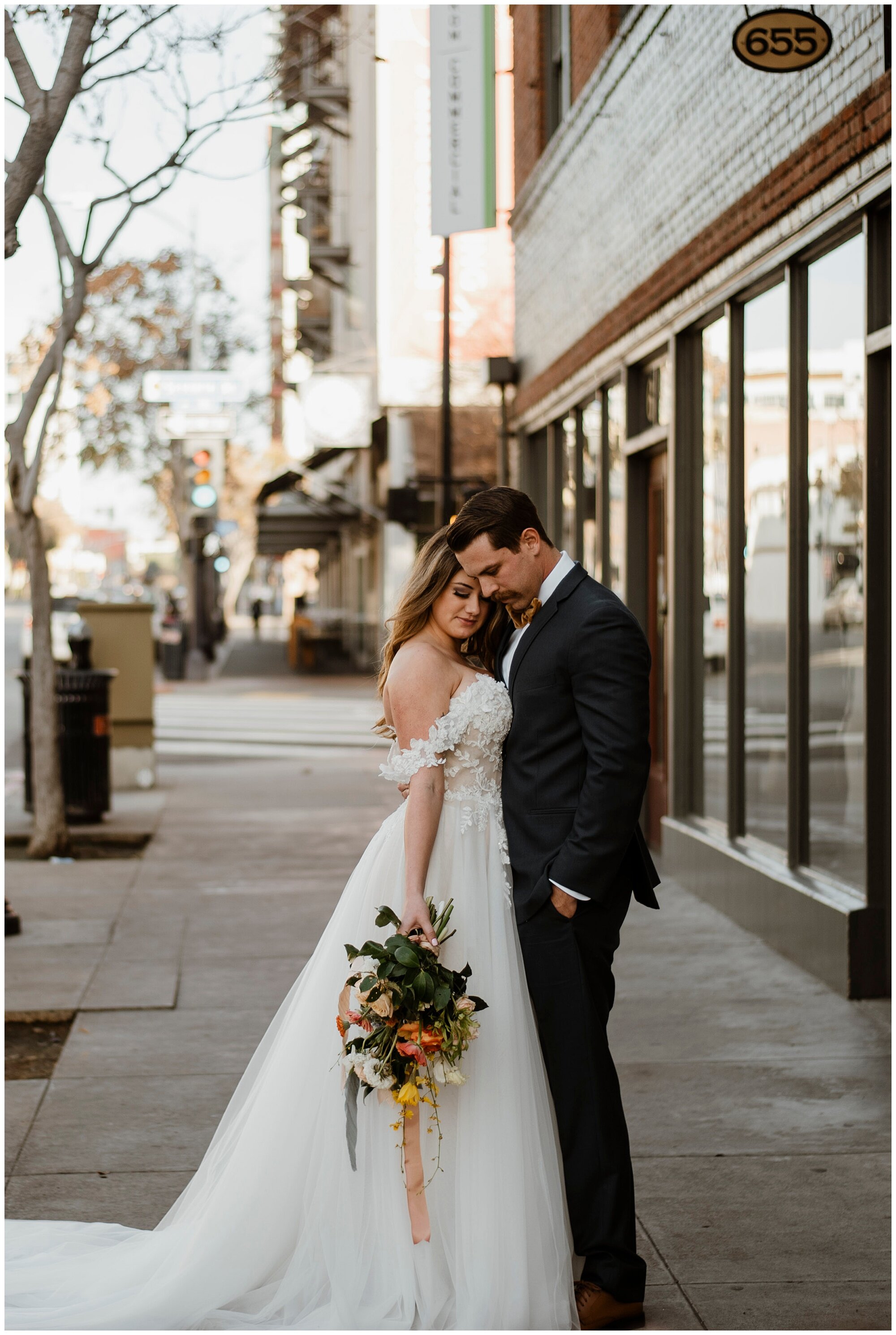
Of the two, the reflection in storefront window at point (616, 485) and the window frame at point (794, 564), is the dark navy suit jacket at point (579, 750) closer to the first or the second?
the window frame at point (794, 564)

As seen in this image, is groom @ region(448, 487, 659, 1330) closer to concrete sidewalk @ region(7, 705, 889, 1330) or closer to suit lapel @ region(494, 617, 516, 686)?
suit lapel @ region(494, 617, 516, 686)

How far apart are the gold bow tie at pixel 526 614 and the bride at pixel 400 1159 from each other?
10 centimetres

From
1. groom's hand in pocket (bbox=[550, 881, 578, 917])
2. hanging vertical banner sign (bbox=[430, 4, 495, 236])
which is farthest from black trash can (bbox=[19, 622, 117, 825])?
groom's hand in pocket (bbox=[550, 881, 578, 917])

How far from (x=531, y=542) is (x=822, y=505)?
392 cm

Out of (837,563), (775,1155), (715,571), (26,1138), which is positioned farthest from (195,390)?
(775,1155)

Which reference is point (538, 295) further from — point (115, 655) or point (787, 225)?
point (787, 225)

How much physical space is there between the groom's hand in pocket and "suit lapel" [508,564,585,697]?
0.51 meters

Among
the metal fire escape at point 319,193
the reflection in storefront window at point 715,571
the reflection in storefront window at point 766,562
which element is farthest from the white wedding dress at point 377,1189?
the metal fire escape at point 319,193

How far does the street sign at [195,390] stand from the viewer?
23016 millimetres

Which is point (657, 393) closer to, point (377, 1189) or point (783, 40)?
point (783, 40)

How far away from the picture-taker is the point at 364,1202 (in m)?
3.86

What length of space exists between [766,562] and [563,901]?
16.2ft

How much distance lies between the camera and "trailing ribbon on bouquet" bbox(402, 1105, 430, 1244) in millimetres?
3758

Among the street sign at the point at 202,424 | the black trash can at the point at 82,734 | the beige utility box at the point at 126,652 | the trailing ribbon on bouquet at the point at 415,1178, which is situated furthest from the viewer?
the street sign at the point at 202,424
